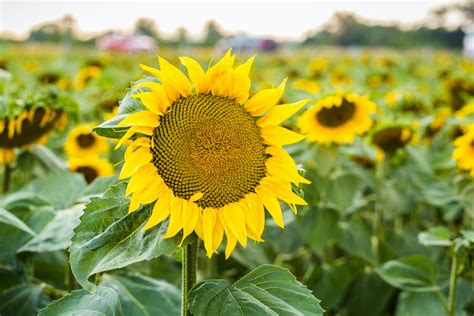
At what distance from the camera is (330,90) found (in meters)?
2.32

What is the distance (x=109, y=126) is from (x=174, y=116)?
0.12 meters

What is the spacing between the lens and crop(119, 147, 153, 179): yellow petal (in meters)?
1.08

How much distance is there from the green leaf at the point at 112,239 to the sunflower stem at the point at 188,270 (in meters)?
0.07

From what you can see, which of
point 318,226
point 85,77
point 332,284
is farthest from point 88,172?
point 85,77

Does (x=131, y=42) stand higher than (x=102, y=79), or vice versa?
(x=102, y=79)

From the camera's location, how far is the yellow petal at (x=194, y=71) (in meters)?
1.12

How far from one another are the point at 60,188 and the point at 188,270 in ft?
2.10

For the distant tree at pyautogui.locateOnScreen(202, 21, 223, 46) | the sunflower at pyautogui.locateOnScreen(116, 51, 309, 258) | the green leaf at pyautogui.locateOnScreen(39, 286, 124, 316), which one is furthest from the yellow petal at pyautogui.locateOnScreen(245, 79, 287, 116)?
the distant tree at pyautogui.locateOnScreen(202, 21, 223, 46)

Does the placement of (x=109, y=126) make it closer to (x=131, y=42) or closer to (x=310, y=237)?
(x=310, y=237)

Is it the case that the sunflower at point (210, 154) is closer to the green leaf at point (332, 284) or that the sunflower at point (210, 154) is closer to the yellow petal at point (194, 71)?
the yellow petal at point (194, 71)

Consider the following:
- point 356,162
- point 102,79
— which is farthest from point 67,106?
point 102,79

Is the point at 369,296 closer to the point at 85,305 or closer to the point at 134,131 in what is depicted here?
the point at 85,305

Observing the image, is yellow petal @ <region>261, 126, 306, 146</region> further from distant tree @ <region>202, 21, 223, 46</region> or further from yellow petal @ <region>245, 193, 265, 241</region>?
distant tree @ <region>202, 21, 223, 46</region>

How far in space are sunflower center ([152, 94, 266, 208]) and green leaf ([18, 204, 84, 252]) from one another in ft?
1.15
